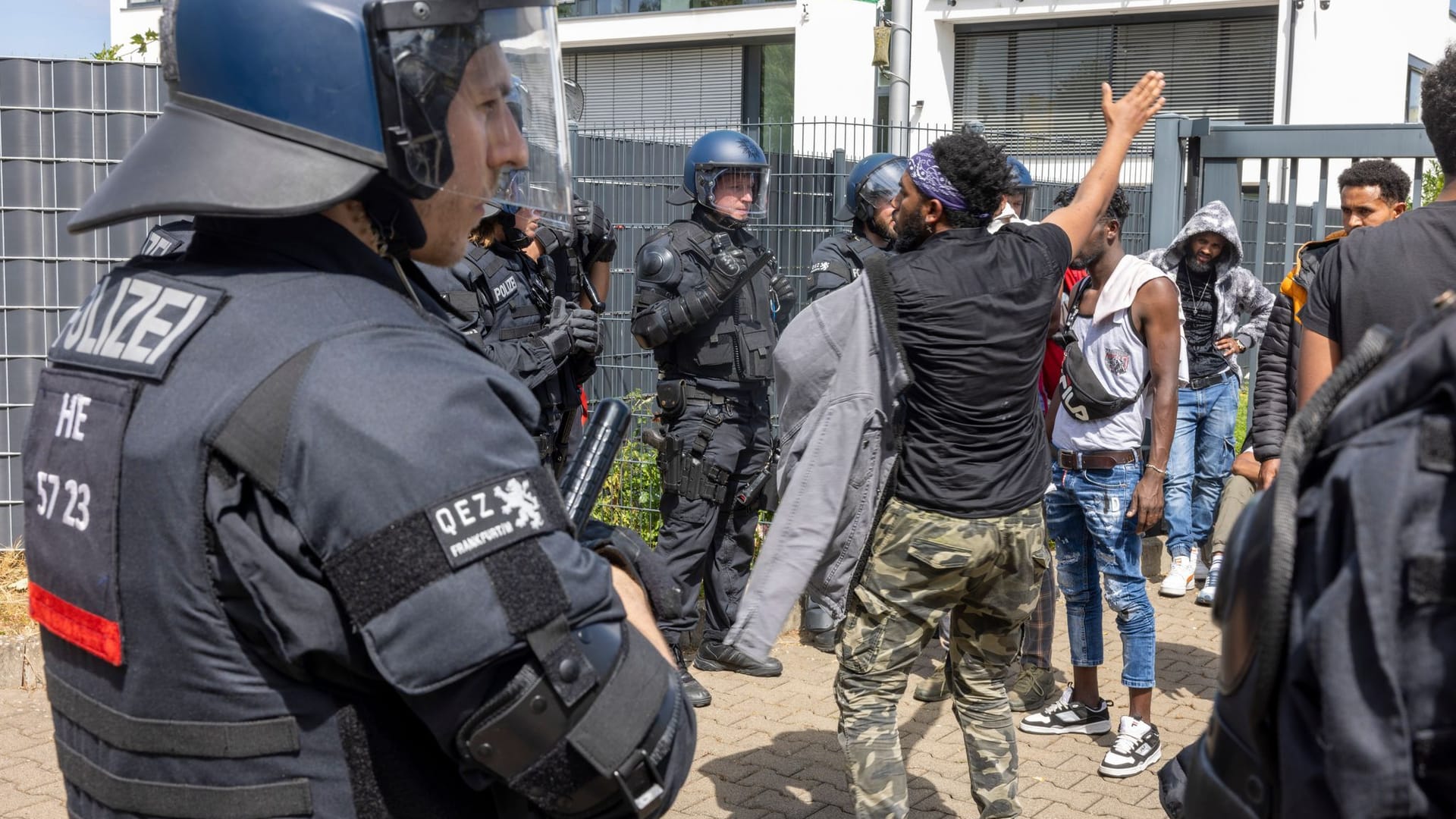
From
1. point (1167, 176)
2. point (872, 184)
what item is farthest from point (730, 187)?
point (1167, 176)

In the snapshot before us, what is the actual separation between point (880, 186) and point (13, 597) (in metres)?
4.57

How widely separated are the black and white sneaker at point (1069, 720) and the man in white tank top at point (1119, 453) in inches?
9.9

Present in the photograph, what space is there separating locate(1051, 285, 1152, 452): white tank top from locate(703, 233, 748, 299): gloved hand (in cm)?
165

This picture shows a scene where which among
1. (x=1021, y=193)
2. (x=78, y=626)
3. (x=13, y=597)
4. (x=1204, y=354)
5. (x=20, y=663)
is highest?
(x=1021, y=193)

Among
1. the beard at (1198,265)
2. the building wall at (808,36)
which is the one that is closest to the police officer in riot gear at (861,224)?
the beard at (1198,265)

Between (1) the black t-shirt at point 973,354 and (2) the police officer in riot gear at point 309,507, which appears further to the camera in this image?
(1) the black t-shirt at point 973,354

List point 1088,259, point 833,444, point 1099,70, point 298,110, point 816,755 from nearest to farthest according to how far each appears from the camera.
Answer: point 298,110 → point 833,444 → point 816,755 → point 1088,259 → point 1099,70

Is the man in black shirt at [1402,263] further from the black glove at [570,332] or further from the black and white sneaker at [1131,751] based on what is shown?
the black glove at [570,332]

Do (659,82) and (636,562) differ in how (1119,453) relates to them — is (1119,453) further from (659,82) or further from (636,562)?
(659,82)

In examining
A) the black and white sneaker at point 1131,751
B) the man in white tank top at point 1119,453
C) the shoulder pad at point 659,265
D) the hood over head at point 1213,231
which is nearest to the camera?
the black and white sneaker at point 1131,751

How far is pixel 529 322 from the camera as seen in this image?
566 centimetres

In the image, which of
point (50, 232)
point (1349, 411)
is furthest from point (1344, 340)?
point (50, 232)

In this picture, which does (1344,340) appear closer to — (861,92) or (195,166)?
(195,166)

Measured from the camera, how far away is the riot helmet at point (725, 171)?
253 inches
